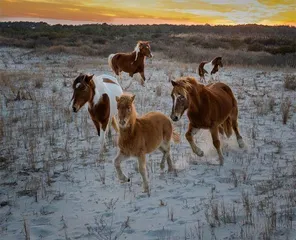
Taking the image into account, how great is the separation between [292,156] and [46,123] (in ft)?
18.5

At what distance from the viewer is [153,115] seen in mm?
6441

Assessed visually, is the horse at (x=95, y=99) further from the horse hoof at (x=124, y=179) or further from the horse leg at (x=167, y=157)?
the horse hoof at (x=124, y=179)

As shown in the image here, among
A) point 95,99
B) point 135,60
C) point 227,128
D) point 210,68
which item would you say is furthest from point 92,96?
point 210,68

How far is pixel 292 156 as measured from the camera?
6.83 meters

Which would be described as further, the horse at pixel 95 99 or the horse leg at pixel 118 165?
the horse at pixel 95 99

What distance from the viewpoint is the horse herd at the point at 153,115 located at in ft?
18.4

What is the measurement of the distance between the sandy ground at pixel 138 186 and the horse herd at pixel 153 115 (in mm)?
421

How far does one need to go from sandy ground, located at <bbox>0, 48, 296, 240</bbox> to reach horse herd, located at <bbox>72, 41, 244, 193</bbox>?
421mm

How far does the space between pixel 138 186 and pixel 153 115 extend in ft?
4.20

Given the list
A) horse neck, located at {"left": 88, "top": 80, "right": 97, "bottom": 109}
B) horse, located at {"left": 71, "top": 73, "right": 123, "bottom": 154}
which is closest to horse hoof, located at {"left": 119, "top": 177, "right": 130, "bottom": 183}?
horse, located at {"left": 71, "top": 73, "right": 123, "bottom": 154}

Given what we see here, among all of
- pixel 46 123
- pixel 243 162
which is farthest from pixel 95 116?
pixel 243 162

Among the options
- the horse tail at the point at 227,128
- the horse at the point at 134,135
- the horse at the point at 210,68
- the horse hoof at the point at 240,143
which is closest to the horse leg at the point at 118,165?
the horse at the point at 134,135

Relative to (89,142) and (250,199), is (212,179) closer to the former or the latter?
(250,199)

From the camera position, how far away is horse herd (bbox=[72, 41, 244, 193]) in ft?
18.4
